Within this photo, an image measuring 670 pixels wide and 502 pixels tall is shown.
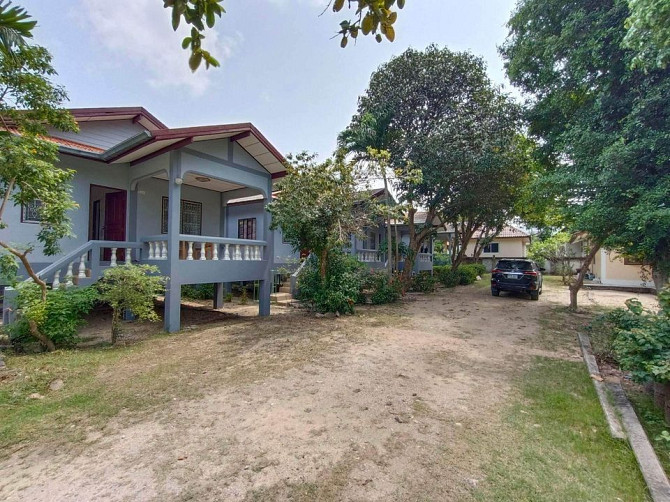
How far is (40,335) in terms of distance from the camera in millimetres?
5691

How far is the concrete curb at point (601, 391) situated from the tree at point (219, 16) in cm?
430

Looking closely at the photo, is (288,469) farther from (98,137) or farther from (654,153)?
(98,137)

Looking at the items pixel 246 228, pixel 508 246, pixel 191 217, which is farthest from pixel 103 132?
pixel 508 246

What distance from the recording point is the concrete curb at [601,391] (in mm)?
3434

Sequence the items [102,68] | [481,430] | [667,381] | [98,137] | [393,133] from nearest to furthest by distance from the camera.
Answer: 1. [481,430]
2. [667,381]
3. [102,68]
4. [98,137]
5. [393,133]

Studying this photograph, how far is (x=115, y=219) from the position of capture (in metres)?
9.76

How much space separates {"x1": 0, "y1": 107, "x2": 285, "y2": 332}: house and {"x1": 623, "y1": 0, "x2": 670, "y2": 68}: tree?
7.59 meters

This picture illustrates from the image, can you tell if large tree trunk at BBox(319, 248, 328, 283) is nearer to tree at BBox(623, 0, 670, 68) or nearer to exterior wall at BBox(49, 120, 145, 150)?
tree at BBox(623, 0, 670, 68)

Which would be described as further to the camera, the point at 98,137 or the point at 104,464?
the point at 98,137

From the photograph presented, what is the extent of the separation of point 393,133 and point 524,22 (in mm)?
5184

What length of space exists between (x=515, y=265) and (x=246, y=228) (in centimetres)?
1244

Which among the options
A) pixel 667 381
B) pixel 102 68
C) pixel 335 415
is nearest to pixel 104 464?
pixel 335 415

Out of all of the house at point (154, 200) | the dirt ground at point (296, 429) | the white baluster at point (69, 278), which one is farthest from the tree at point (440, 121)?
the white baluster at point (69, 278)

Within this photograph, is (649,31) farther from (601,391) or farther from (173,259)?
(173,259)
